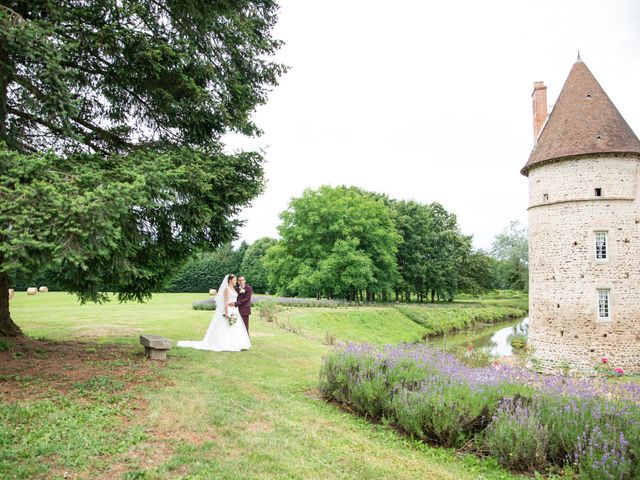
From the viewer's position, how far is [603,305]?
20031mm

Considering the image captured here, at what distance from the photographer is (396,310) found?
33.8 m

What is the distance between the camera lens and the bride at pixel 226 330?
1103 centimetres

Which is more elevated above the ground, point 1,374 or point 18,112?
point 18,112

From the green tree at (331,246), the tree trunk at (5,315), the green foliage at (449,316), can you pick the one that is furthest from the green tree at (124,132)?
the green foliage at (449,316)

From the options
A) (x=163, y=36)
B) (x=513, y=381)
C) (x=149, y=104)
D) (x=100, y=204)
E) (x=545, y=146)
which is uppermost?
(x=545, y=146)

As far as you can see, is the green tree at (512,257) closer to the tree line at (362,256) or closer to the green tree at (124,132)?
the tree line at (362,256)

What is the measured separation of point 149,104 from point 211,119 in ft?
5.46

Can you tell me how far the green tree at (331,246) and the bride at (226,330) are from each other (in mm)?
22962

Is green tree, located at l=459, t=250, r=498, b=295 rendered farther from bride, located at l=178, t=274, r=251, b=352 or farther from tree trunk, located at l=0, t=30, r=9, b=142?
tree trunk, located at l=0, t=30, r=9, b=142

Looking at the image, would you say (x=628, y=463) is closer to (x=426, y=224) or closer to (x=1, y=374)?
(x=1, y=374)

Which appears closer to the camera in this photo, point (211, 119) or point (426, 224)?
point (211, 119)

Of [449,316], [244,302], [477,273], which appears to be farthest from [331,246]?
[244,302]

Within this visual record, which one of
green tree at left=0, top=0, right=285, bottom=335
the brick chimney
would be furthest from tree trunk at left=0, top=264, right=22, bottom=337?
the brick chimney

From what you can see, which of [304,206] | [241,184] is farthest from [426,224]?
[241,184]
